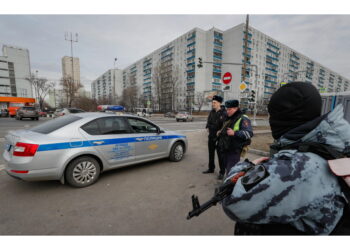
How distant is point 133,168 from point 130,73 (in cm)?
9823

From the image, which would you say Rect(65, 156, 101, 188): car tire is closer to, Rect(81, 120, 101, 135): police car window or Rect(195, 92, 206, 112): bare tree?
Rect(81, 120, 101, 135): police car window

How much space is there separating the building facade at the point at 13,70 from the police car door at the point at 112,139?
7252cm

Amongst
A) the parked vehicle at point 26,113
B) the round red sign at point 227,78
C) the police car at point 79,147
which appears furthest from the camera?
the parked vehicle at point 26,113

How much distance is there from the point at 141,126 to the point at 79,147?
150 centimetres

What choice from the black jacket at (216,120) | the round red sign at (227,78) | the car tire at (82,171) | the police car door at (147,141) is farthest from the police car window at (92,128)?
the round red sign at (227,78)

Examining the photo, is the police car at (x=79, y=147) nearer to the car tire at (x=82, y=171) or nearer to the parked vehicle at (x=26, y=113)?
the car tire at (x=82, y=171)

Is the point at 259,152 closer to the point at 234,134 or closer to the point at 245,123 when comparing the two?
the point at 245,123

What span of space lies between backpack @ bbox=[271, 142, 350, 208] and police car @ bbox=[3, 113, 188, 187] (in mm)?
3255

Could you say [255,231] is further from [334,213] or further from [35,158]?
[35,158]

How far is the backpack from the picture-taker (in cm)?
69

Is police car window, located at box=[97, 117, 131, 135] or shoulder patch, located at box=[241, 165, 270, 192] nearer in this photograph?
shoulder patch, located at box=[241, 165, 270, 192]

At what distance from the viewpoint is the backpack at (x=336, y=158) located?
0.69m

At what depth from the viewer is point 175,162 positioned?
180 inches

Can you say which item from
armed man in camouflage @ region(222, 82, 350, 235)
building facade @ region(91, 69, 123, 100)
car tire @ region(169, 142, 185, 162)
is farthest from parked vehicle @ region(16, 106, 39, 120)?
building facade @ region(91, 69, 123, 100)
